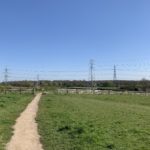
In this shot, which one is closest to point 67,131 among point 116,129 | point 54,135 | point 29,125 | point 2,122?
point 54,135

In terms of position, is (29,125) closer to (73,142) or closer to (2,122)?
(2,122)

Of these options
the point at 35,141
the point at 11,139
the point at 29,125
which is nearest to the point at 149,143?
the point at 35,141

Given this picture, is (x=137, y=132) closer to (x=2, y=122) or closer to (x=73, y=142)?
(x=73, y=142)

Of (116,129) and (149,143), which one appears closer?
(149,143)

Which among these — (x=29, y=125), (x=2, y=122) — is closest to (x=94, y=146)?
(x=29, y=125)

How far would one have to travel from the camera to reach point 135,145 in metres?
13.1

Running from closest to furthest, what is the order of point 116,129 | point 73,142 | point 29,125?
point 73,142 → point 116,129 → point 29,125

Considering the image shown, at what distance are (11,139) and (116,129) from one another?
16.1 feet

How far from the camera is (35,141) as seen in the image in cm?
1427

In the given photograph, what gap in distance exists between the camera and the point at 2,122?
67.7 feet

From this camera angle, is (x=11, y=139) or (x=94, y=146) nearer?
(x=94, y=146)

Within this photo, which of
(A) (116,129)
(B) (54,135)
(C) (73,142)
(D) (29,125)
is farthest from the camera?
(D) (29,125)

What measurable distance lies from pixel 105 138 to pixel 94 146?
4.84ft

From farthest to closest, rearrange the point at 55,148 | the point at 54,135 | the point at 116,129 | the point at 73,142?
the point at 116,129 < the point at 54,135 < the point at 73,142 < the point at 55,148
